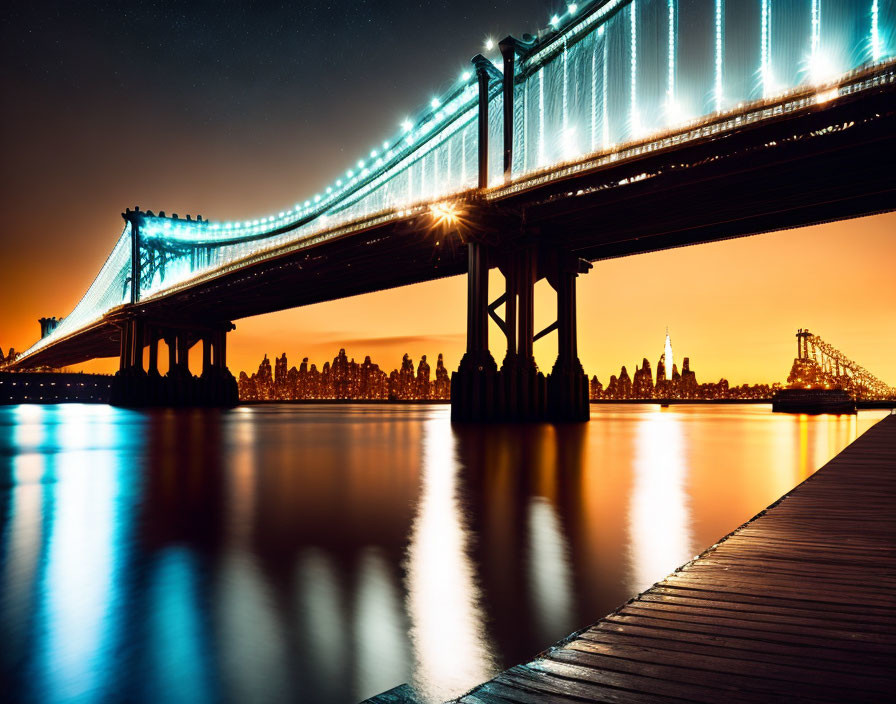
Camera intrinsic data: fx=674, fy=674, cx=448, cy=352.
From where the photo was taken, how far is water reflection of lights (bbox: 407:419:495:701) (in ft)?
9.36

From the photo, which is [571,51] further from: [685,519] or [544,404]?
[685,519]

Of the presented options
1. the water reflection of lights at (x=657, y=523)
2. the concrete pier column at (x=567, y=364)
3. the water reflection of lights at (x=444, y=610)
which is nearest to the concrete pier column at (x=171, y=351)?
the concrete pier column at (x=567, y=364)

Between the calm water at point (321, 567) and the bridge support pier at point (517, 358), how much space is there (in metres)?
11.3

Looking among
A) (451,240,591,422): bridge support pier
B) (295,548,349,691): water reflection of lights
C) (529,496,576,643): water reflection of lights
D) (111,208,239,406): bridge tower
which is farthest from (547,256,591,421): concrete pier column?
(111,208,239,406): bridge tower

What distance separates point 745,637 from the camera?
2348 mm

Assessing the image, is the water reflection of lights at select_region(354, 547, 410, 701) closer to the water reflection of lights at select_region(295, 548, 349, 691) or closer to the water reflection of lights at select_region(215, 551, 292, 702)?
the water reflection of lights at select_region(295, 548, 349, 691)

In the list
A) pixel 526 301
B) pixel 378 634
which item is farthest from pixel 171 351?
pixel 378 634

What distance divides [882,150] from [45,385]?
12634 cm

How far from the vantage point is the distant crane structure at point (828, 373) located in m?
63.3

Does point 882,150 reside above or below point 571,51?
below

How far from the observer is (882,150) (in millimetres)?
17000

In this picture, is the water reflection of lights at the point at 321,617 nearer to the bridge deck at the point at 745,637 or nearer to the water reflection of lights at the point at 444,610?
the water reflection of lights at the point at 444,610

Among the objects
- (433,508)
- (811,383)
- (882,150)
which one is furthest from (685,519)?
(811,383)

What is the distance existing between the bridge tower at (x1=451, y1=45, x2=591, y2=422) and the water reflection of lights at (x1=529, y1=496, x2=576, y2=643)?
53.1ft
